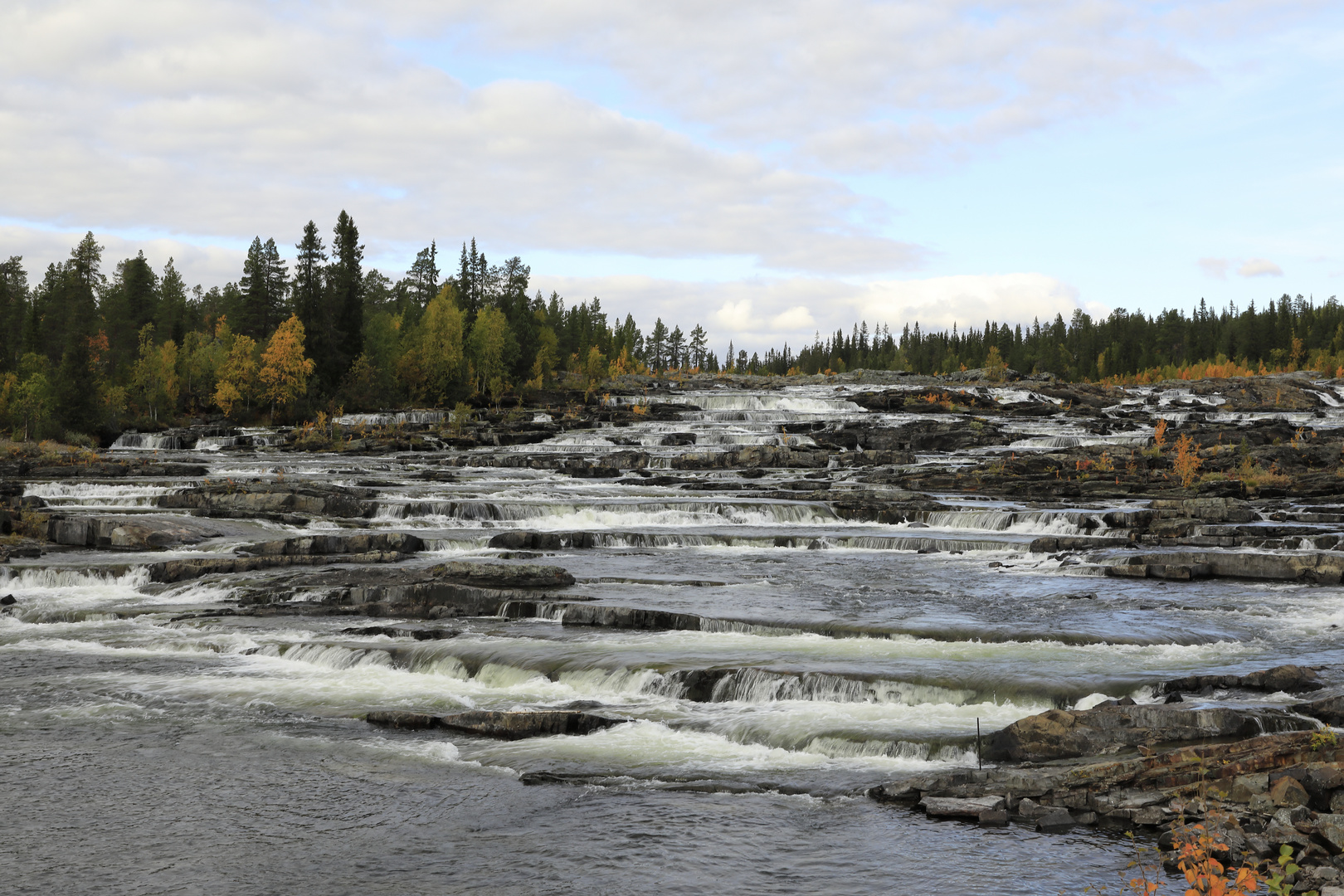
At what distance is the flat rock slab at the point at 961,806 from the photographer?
1011 cm

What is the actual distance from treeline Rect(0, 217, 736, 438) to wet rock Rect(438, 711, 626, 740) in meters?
59.9

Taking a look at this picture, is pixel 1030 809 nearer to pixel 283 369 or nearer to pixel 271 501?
pixel 271 501

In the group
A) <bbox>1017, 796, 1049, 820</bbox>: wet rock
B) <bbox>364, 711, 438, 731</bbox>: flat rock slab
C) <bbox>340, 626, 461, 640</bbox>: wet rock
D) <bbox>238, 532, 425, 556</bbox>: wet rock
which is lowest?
<bbox>364, 711, 438, 731</bbox>: flat rock slab

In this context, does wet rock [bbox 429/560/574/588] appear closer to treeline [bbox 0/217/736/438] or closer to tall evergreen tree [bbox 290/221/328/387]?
treeline [bbox 0/217/736/438]

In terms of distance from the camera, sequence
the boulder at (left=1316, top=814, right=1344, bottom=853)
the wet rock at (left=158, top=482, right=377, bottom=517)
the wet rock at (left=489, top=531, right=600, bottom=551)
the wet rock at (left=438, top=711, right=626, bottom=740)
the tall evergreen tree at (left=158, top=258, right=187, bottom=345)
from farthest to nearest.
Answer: the tall evergreen tree at (left=158, top=258, right=187, bottom=345) → the wet rock at (left=158, top=482, right=377, bottom=517) → the wet rock at (left=489, top=531, right=600, bottom=551) → the wet rock at (left=438, top=711, right=626, bottom=740) → the boulder at (left=1316, top=814, right=1344, bottom=853)

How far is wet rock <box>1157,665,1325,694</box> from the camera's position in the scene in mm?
13703

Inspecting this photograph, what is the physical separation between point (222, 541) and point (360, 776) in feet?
66.4

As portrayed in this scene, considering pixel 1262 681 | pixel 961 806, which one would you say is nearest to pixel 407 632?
pixel 961 806

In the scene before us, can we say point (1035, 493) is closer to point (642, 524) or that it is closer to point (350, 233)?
point (642, 524)

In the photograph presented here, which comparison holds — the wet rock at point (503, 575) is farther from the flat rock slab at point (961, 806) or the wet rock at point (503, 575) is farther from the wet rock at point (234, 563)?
the flat rock slab at point (961, 806)

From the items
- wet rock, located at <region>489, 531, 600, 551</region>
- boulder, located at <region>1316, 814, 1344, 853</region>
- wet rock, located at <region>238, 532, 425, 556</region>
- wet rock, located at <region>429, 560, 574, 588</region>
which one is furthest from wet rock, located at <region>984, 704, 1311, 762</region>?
wet rock, located at <region>238, 532, 425, 556</region>

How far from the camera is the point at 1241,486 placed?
3688 centimetres

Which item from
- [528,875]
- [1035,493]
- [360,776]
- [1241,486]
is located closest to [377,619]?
[360,776]

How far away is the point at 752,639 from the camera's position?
58.4ft
